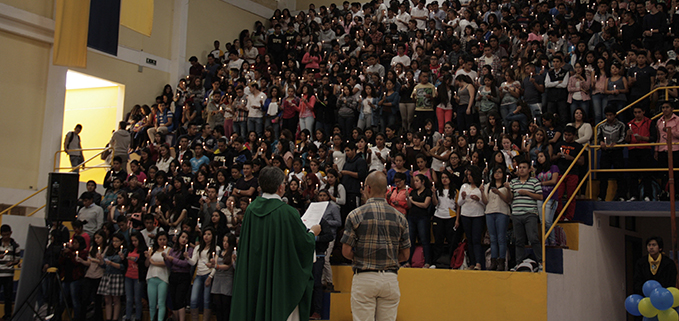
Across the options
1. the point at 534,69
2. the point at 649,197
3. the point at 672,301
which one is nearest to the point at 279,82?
the point at 534,69

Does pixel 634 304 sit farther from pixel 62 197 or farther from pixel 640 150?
pixel 62 197

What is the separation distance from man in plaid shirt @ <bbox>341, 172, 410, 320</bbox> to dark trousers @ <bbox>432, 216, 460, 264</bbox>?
4610mm

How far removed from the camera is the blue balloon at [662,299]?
734 centimetres

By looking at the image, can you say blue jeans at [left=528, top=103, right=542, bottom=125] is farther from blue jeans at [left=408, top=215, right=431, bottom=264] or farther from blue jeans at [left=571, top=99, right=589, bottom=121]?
blue jeans at [left=408, top=215, right=431, bottom=264]

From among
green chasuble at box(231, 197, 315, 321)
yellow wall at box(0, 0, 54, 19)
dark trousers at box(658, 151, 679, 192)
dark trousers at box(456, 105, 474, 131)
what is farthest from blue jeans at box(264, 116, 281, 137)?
green chasuble at box(231, 197, 315, 321)

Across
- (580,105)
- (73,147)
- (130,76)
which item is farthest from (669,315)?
(130,76)

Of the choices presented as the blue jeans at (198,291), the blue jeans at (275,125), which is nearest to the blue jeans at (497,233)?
the blue jeans at (198,291)

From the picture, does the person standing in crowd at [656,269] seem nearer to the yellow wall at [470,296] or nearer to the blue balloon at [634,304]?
the blue balloon at [634,304]

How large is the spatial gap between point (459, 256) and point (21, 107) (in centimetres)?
1168

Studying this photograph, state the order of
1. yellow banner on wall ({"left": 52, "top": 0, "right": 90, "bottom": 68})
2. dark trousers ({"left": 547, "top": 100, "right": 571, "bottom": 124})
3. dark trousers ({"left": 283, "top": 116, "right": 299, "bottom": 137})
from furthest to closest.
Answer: yellow banner on wall ({"left": 52, "top": 0, "right": 90, "bottom": 68}), dark trousers ({"left": 283, "top": 116, "right": 299, "bottom": 137}), dark trousers ({"left": 547, "top": 100, "right": 571, "bottom": 124})

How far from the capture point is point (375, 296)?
497 cm

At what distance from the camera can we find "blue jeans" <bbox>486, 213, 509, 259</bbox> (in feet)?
28.6

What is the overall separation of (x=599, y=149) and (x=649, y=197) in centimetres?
122

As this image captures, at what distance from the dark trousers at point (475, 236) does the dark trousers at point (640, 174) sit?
2.55 m
